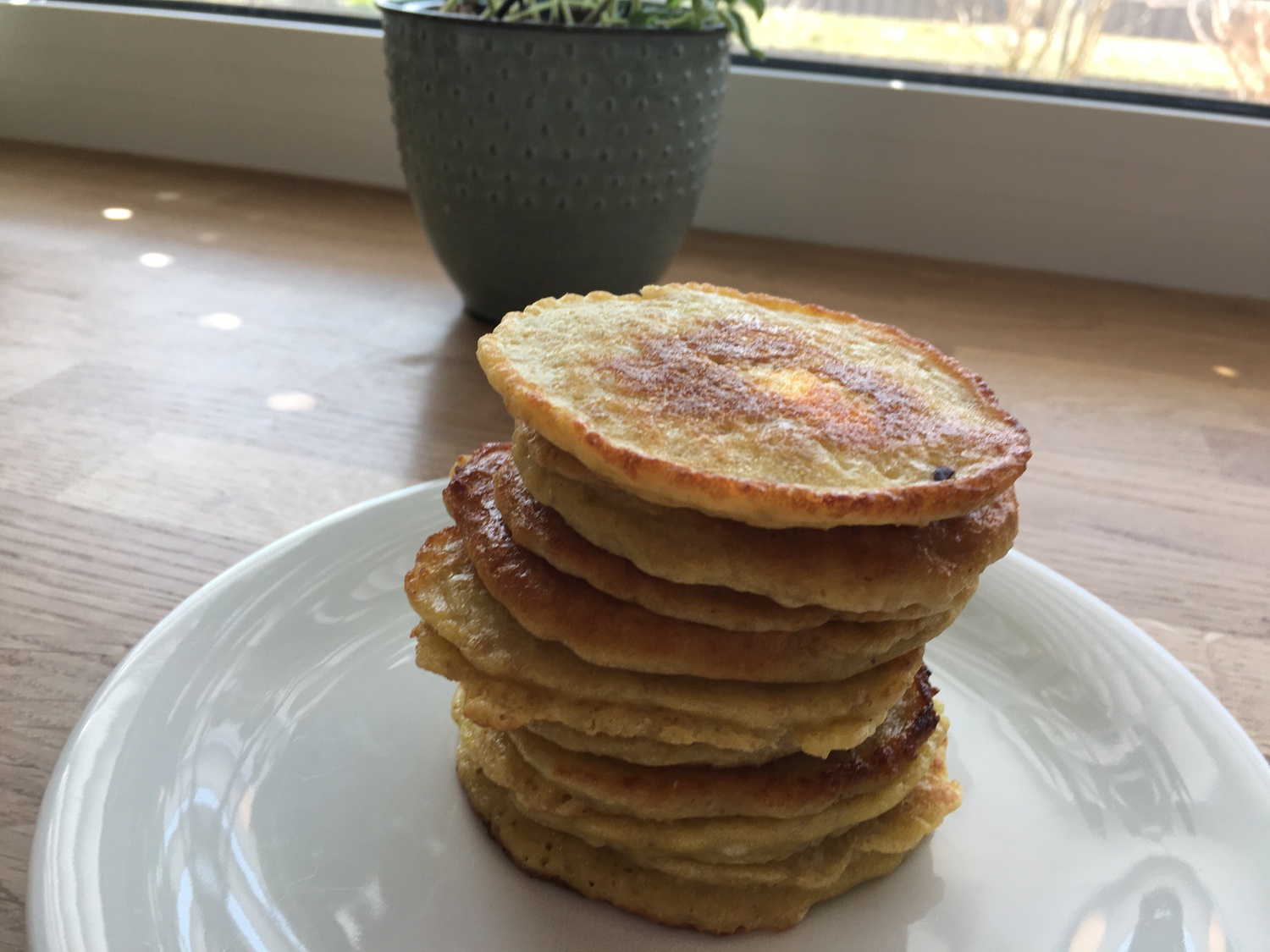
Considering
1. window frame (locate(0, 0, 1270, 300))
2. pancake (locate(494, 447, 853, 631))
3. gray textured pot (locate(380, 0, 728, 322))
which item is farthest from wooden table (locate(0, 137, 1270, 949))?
pancake (locate(494, 447, 853, 631))

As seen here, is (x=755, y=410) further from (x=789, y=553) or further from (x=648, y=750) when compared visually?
(x=648, y=750)

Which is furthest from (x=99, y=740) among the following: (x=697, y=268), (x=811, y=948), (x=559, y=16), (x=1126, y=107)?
(x=1126, y=107)

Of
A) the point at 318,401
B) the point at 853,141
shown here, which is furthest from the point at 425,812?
the point at 853,141

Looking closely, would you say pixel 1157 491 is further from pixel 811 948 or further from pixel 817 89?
pixel 817 89

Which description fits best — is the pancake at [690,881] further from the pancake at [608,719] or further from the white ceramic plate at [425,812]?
the pancake at [608,719]

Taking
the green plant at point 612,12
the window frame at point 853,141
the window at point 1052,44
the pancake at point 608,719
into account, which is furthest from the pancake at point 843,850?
the window at point 1052,44

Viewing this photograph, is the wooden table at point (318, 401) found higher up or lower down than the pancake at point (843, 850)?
lower down
